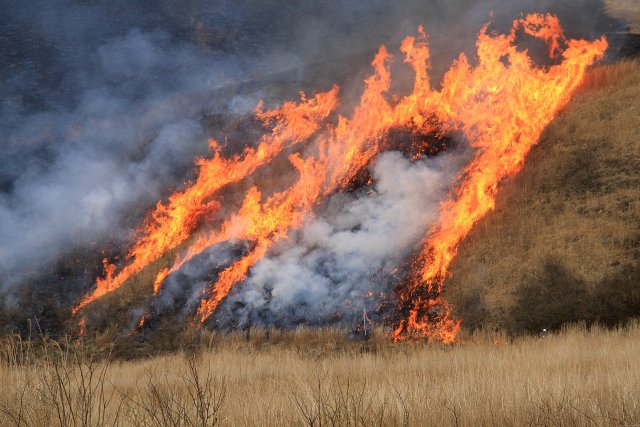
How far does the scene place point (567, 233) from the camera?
10781 millimetres

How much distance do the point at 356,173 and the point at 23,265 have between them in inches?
402

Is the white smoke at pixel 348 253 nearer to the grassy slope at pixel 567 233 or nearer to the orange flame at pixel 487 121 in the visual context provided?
the orange flame at pixel 487 121

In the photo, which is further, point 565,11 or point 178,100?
point 178,100

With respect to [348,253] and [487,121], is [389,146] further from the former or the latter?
[348,253]

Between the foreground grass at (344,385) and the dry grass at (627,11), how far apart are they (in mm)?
12667

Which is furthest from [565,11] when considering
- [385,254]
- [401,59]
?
[385,254]

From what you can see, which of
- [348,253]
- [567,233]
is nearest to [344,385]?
[348,253]

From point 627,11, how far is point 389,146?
34.5 feet

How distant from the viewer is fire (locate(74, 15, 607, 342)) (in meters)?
12.1

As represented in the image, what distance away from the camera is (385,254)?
12.1 m

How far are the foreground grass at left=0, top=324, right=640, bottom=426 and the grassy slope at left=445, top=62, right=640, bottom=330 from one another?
0.92 metres

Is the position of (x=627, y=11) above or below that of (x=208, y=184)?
above

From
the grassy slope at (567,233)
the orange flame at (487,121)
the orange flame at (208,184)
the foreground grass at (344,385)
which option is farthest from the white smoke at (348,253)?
the orange flame at (208,184)

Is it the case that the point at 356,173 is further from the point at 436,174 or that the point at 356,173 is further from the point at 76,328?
the point at 76,328
